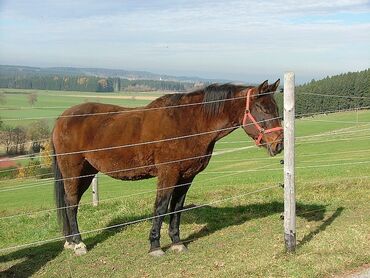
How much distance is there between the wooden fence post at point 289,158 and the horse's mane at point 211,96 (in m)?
1.03


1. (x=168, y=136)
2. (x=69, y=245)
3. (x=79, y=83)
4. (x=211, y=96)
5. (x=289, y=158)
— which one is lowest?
(x=69, y=245)

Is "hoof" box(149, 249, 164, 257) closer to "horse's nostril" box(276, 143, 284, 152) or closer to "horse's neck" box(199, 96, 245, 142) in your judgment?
"horse's neck" box(199, 96, 245, 142)

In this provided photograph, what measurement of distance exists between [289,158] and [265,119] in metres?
0.73

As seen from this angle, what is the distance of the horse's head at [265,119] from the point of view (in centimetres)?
584

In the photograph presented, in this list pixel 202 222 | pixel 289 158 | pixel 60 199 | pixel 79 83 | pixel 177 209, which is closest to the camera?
pixel 289 158

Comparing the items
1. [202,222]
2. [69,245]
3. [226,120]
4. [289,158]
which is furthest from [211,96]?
[69,245]

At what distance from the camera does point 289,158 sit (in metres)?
5.38

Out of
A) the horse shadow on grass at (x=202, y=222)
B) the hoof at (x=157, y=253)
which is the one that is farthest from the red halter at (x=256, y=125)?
the hoof at (x=157, y=253)

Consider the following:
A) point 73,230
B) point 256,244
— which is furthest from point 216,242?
point 73,230

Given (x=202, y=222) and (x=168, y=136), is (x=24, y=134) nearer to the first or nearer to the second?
(x=202, y=222)

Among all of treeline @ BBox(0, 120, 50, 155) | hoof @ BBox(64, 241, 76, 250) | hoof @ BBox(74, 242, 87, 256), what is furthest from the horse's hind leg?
treeline @ BBox(0, 120, 50, 155)

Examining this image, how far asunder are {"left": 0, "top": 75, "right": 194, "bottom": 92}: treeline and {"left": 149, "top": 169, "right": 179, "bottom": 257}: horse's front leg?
903 centimetres

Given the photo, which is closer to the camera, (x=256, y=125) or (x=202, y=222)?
(x=256, y=125)

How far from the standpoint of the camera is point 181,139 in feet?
20.0
